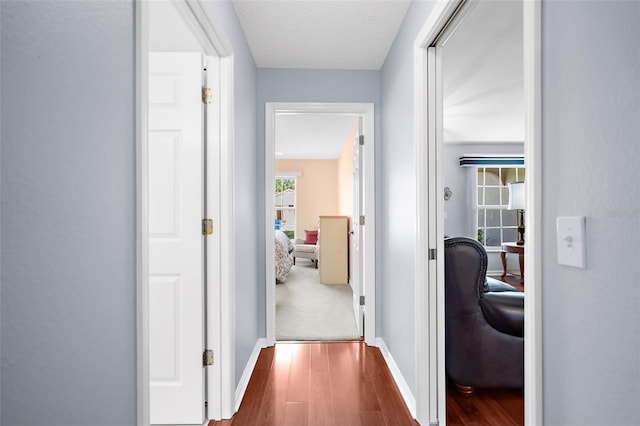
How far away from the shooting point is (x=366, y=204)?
10.2ft

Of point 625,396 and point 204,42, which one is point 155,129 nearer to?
point 204,42

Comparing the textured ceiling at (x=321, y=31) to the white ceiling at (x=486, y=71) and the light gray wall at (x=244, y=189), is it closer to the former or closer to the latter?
the light gray wall at (x=244, y=189)

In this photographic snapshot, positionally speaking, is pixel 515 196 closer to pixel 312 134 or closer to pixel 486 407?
Result: pixel 312 134

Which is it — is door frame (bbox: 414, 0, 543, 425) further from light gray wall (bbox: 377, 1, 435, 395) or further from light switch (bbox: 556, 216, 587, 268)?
light switch (bbox: 556, 216, 587, 268)

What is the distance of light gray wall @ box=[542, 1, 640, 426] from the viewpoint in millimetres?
662

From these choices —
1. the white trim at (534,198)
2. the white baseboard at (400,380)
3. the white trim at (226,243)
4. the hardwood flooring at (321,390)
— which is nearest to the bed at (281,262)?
the hardwood flooring at (321,390)

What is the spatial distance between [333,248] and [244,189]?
3.31 meters

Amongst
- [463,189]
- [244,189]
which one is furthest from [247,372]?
[463,189]

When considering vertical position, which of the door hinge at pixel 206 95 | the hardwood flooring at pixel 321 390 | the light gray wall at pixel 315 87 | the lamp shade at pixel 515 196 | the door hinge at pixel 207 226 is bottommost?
the hardwood flooring at pixel 321 390

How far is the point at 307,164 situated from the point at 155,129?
6.85 meters

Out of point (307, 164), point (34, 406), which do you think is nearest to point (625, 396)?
point (34, 406)

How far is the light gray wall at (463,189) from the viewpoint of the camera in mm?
6152

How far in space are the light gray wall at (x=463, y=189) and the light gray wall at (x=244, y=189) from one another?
14.1 ft

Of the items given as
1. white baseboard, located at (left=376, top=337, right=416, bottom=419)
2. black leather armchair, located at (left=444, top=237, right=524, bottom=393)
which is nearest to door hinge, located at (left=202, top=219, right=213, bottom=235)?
black leather armchair, located at (left=444, top=237, right=524, bottom=393)
